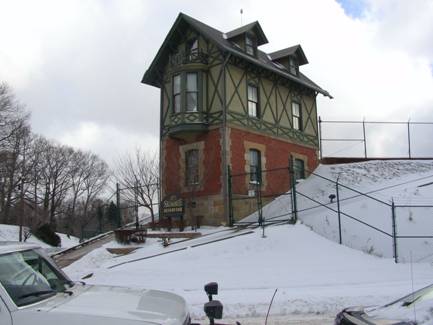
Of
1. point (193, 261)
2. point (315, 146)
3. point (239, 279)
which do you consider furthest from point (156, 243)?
point (315, 146)

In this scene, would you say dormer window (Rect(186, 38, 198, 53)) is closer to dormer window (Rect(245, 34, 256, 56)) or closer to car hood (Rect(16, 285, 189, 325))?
dormer window (Rect(245, 34, 256, 56))

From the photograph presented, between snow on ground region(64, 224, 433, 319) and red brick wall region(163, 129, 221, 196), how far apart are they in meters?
6.59

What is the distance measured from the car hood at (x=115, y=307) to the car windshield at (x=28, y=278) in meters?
0.16

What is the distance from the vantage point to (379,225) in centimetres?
1639

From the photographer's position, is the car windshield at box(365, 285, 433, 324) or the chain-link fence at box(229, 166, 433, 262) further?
the chain-link fence at box(229, 166, 433, 262)

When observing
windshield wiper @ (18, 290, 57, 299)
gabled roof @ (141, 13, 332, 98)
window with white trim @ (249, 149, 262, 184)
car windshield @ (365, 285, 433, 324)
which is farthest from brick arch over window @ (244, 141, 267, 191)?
windshield wiper @ (18, 290, 57, 299)

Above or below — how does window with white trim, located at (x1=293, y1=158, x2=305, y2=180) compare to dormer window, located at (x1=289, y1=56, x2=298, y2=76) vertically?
below

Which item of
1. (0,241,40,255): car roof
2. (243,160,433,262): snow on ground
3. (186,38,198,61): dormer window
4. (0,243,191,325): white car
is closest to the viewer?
(0,243,191,325): white car

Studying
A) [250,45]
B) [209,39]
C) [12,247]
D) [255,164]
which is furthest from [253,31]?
[12,247]

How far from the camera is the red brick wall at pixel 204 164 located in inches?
914

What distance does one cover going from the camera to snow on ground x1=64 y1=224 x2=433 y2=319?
9898 millimetres

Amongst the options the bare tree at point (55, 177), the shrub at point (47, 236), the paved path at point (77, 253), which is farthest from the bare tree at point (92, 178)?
the paved path at point (77, 253)

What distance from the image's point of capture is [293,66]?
96.6ft

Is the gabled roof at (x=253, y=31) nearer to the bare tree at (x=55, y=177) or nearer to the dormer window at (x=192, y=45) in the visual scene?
the dormer window at (x=192, y=45)
